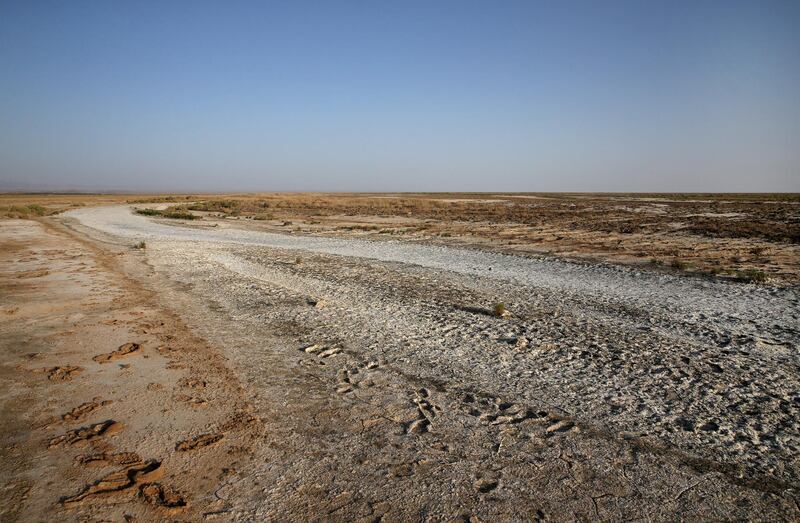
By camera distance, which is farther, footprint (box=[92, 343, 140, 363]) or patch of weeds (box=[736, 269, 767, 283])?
patch of weeds (box=[736, 269, 767, 283])

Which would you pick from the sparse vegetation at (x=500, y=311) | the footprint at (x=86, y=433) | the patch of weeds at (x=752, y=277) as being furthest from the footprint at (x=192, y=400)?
the patch of weeds at (x=752, y=277)

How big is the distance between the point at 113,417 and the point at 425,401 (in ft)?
9.18

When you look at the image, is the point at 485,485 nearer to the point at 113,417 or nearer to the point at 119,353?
the point at 113,417

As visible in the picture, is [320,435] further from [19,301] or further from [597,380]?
[19,301]

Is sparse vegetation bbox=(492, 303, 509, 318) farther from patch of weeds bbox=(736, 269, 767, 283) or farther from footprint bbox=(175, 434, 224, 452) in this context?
patch of weeds bbox=(736, 269, 767, 283)

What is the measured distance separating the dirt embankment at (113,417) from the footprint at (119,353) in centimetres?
1

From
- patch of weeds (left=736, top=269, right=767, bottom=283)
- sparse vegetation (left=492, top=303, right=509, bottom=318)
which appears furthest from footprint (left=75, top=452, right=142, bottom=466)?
patch of weeds (left=736, top=269, right=767, bottom=283)

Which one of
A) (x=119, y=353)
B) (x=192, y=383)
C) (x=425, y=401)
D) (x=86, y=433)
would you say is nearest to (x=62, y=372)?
(x=119, y=353)

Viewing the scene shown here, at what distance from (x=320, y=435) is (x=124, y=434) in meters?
1.60

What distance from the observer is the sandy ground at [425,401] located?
3199mm

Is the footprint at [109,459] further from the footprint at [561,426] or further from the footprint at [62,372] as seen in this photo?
the footprint at [561,426]

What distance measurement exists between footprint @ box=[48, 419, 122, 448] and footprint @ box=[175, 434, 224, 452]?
68cm

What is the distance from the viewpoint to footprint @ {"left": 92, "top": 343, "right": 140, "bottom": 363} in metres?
5.73

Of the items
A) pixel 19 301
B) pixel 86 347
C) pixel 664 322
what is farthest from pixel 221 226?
pixel 664 322
